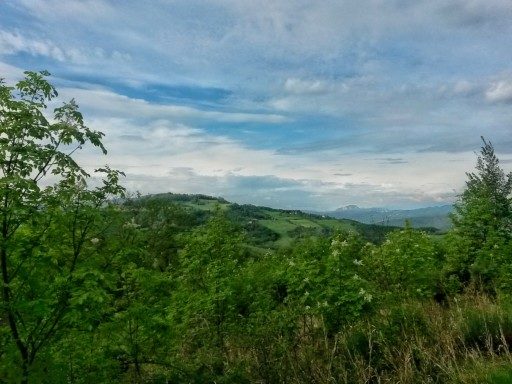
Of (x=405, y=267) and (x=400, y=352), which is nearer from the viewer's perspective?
(x=400, y=352)

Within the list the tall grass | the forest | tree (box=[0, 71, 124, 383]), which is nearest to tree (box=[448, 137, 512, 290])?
the forest

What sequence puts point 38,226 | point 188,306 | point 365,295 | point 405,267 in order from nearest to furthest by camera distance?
point 38,226 < point 365,295 < point 188,306 < point 405,267

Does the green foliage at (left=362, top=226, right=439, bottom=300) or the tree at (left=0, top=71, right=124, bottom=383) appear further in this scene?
the green foliage at (left=362, top=226, right=439, bottom=300)

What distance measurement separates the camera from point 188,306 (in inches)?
518

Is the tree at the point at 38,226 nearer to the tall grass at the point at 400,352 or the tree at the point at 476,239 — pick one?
the tall grass at the point at 400,352

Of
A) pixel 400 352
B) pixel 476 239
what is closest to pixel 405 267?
pixel 476 239

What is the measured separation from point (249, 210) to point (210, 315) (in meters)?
173

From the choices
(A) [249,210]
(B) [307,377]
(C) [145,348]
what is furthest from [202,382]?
(A) [249,210]

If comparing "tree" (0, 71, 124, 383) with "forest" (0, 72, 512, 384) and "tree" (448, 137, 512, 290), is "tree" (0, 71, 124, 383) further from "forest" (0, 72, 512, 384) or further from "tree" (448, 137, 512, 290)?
"tree" (448, 137, 512, 290)

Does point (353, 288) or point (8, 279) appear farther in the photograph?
point (353, 288)

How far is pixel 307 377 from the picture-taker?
26.9ft

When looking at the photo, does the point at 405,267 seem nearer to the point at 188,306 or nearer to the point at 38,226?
the point at 188,306

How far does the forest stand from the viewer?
708cm

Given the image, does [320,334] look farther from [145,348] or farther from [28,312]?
[28,312]
